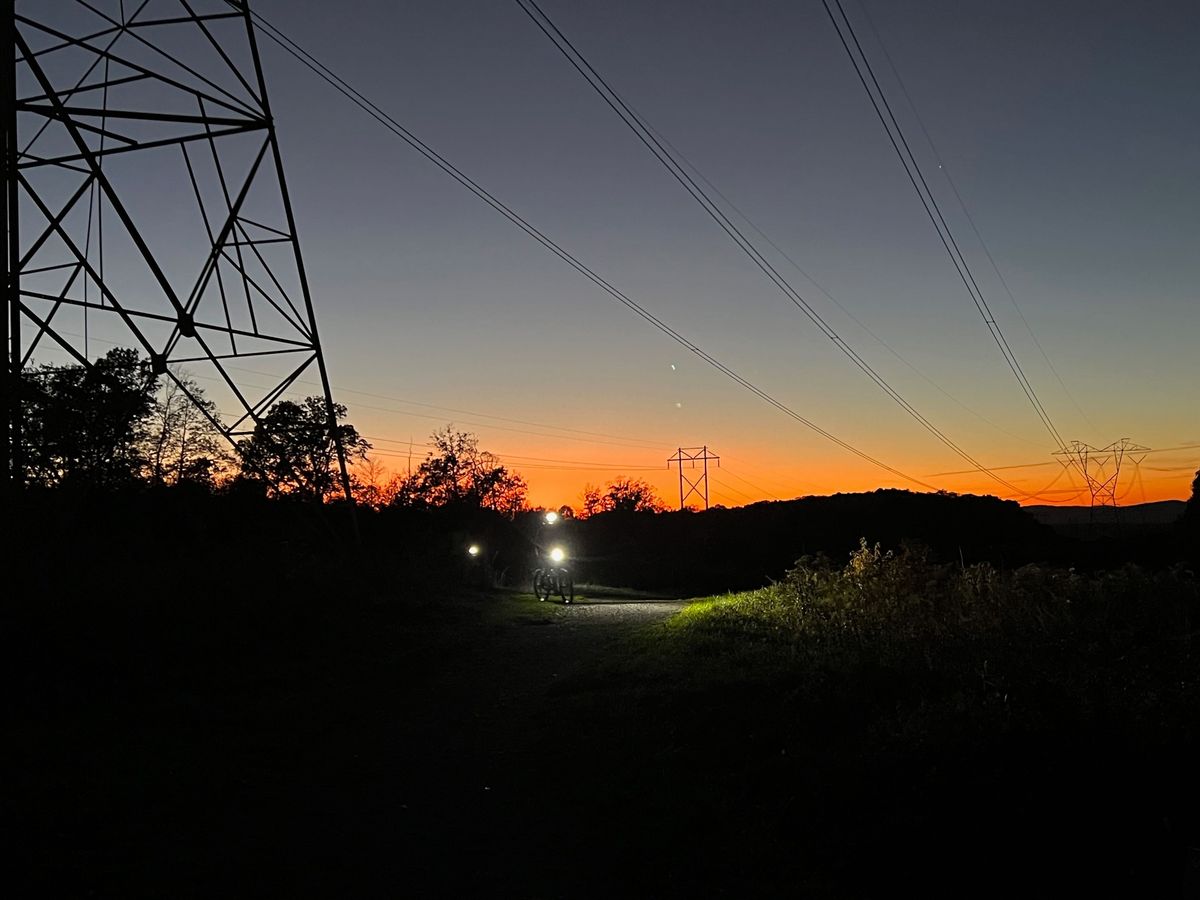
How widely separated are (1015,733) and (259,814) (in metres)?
6.17

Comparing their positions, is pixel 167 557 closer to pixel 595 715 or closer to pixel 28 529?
pixel 28 529

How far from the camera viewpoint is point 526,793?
787 centimetres

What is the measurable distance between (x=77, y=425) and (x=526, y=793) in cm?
1253

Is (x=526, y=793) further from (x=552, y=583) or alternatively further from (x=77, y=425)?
Answer: (x=552, y=583)

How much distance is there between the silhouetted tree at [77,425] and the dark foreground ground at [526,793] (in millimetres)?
4773

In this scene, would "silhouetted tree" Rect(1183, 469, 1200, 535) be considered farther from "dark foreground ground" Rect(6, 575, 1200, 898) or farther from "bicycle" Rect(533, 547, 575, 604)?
"dark foreground ground" Rect(6, 575, 1200, 898)

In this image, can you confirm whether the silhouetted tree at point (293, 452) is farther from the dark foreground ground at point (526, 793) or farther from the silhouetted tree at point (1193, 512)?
the silhouetted tree at point (1193, 512)

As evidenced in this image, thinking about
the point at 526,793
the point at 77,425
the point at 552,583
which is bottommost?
the point at 526,793

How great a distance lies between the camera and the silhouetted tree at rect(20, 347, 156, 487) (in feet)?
50.7

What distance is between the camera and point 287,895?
5.47 metres

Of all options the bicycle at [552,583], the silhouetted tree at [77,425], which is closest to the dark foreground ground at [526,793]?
the silhouetted tree at [77,425]

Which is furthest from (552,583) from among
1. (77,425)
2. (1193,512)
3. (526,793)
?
(1193,512)

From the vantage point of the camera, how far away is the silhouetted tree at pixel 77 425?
50.7ft

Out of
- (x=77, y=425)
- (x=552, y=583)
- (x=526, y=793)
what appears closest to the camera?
(x=526, y=793)
